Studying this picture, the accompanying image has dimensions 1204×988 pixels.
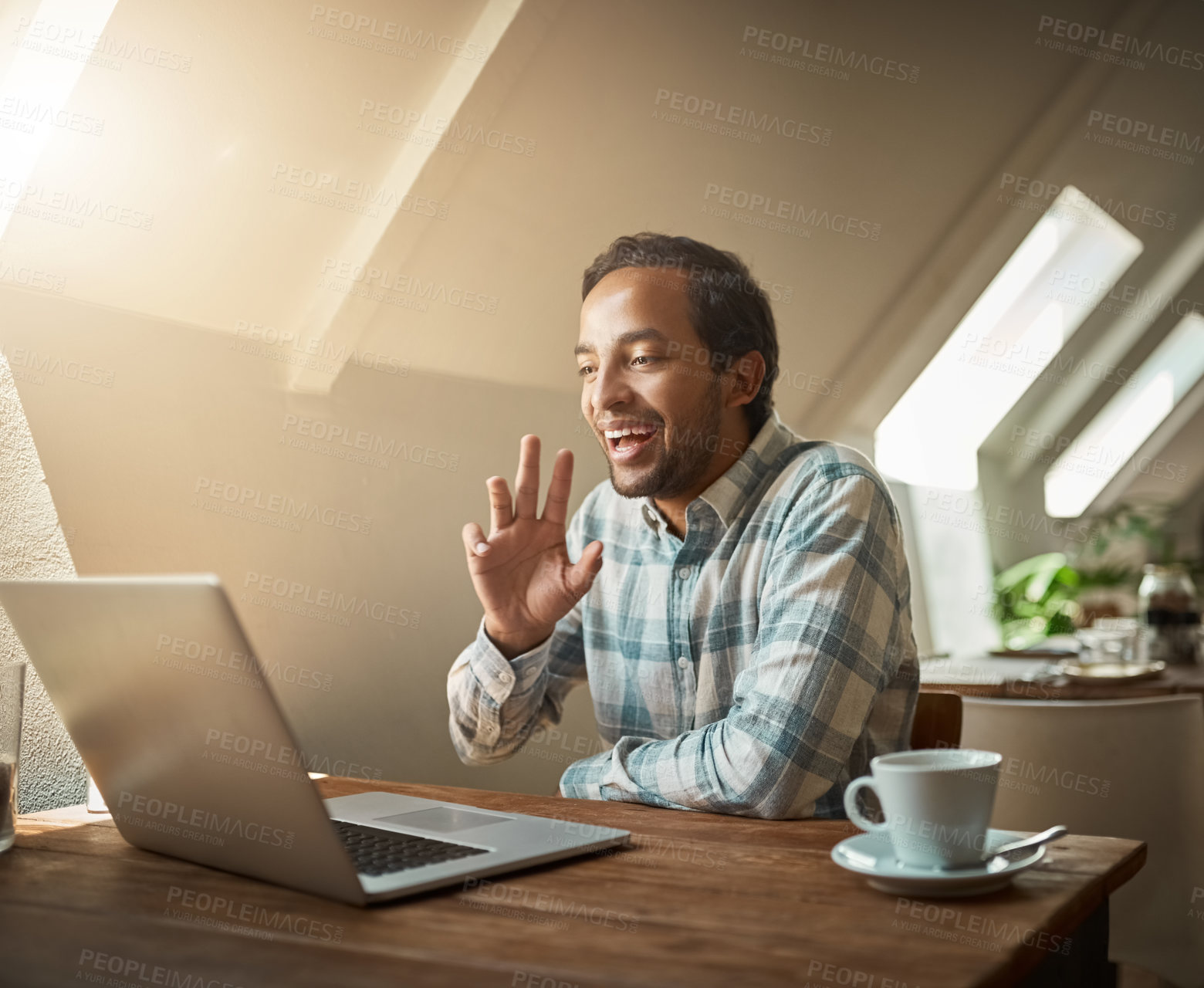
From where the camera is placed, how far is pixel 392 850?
0.92 m

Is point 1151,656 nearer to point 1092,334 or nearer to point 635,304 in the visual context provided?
point 635,304

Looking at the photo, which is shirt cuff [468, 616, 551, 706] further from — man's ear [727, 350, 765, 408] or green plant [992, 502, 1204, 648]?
green plant [992, 502, 1204, 648]

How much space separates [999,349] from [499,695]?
3642 mm

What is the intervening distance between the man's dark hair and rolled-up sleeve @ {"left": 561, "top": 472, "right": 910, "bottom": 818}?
0.39m

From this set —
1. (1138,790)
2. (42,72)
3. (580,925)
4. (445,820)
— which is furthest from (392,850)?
(1138,790)

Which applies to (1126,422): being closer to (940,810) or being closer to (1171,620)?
(1171,620)

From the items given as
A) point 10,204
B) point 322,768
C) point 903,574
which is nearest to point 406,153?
point 10,204

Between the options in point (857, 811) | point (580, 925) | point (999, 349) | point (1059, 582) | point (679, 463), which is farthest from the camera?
point (1059, 582)

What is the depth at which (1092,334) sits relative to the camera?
5.15 m

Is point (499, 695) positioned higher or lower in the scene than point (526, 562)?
lower

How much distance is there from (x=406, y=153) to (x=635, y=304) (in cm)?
45

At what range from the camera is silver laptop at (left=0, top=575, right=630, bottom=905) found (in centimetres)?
74

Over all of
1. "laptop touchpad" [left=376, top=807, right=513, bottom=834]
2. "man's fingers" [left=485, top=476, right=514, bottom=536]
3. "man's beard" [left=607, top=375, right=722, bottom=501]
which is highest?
"man's beard" [left=607, top=375, right=722, bottom=501]

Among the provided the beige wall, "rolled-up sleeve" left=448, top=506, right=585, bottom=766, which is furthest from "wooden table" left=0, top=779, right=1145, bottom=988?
the beige wall
